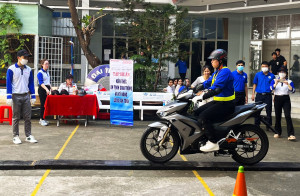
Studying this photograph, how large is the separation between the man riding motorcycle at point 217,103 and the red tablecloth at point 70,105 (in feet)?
15.6

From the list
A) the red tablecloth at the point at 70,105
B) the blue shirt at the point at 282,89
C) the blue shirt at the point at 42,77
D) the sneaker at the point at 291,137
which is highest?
the blue shirt at the point at 42,77

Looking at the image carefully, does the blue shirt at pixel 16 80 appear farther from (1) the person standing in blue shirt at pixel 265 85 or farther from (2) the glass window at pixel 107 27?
(2) the glass window at pixel 107 27

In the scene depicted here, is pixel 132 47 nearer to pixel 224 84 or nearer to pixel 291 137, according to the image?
pixel 291 137

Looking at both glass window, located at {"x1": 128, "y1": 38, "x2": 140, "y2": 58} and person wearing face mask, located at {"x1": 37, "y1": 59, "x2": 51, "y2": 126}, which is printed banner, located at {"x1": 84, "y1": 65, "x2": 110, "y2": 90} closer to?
glass window, located at {"x1": 128, "y1": 38, "x2": 140, "y2": 58}

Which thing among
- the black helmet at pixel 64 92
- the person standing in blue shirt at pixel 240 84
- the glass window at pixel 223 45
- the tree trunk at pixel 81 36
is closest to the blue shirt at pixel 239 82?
the person standing in blue shirt at pixel 240 84

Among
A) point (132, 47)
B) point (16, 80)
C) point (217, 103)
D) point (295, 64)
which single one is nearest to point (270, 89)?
point (217, 103)

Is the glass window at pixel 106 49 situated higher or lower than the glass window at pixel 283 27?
lower

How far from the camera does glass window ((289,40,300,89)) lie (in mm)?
19469

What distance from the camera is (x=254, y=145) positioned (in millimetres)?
7035

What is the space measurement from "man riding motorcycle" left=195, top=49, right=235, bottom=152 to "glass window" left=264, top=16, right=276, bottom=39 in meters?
14.7

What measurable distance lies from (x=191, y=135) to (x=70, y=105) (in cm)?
498

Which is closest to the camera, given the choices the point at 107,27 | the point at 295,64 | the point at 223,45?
the point at 295,64

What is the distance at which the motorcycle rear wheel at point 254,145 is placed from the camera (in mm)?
7004

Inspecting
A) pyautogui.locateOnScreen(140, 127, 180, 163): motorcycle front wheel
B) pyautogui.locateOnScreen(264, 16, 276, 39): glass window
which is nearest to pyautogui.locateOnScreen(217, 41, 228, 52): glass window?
pyautogui.locateOnScreen(264, 16, 276, 39): glass window
